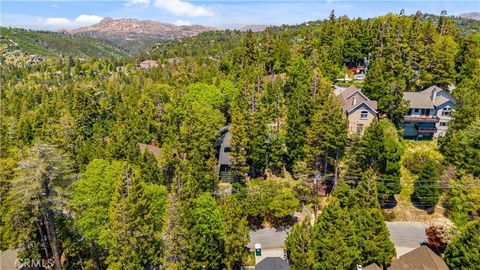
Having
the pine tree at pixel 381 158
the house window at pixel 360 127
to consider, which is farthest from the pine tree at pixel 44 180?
the house window at pixel 360 127

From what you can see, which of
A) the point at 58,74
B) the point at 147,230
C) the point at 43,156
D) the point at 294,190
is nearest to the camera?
the point at 43,156

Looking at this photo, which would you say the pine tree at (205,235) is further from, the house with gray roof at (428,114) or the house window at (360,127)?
the house with gray roof at (428,114)

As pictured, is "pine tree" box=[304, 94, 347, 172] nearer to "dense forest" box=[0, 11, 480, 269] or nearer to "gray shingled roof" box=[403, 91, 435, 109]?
"dense forest" box=[0, 11, 480, 269]

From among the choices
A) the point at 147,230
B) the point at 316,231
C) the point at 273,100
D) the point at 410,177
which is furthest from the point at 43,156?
the point at 410,177

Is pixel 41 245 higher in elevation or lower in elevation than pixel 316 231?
lower

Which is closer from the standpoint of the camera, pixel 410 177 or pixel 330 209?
pixel 330 209

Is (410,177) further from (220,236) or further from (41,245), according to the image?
(41,245)

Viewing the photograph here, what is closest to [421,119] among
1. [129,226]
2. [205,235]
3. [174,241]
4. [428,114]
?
[428,114]
